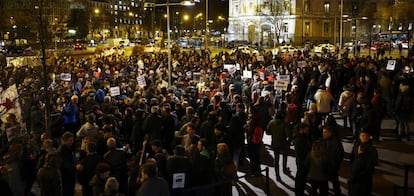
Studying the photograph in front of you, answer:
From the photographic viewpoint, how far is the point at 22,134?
1138cm

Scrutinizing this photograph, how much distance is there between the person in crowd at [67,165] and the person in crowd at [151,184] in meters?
2.36

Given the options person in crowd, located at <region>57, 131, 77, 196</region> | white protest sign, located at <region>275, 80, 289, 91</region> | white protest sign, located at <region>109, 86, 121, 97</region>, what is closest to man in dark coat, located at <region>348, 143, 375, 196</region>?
person in crowd, located at <region>57, 131, 77, 196</region>

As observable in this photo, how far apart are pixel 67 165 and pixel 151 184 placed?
8.38ft

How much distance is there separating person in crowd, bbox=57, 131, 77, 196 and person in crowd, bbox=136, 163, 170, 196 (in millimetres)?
2360

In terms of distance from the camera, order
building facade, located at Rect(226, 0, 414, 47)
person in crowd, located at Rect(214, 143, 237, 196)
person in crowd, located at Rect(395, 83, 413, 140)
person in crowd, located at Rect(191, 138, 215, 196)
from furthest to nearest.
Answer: building facade, located at Rect(226, 0, 414, 47) → person in crowd, located at Rect(395, 83, 413, 140) → person in crowd, located at Rect(214, 143, 237, 196) → person in crowd, located at Rect(191, 138, 215, 196)

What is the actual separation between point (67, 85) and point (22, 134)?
26.4 ft

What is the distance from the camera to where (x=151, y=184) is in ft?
24.1

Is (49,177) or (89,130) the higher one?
(89,130)

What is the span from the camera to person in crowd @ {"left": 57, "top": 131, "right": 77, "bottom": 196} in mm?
9172

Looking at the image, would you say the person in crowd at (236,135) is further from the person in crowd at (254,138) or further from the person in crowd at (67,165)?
the person in crowd at (67,165)

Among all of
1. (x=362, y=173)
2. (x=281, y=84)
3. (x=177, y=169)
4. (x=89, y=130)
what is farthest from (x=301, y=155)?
(x=281, y=84)

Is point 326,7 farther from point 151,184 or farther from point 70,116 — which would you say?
point 151,184

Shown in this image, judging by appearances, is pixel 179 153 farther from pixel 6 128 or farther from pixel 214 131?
pixel 6 128

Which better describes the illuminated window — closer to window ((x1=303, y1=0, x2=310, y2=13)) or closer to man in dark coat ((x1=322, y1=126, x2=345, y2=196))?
window ((x1=303, y1=0, x2=310, y2=13))
